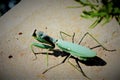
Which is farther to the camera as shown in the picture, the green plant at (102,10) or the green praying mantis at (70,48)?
the green plant at (102,10)

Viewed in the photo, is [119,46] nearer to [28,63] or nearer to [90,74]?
[90,74]

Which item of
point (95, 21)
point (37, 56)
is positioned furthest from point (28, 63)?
point (95, 21)

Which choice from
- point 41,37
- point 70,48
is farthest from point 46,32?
point 70,48

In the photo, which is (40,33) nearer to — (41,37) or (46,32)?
(41,37)

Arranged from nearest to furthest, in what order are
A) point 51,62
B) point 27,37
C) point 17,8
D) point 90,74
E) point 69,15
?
point 90,74
point 51,62
point 27,37
point 69,15
point 17,8

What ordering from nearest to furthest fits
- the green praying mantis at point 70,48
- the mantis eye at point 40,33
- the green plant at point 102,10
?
the green praying mantis at point 70,48 < the mantis eye at point 40,33 < the green plant at point 102,10

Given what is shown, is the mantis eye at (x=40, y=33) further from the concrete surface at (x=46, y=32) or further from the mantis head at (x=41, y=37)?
the concrete surface at (x=46, y=32)

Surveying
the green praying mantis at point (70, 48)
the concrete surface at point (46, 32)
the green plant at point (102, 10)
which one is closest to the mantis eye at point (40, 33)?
the green praying mantis at point (70, 48)

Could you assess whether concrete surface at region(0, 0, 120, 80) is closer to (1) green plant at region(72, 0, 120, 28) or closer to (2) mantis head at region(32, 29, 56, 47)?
(1) green plant at region(72, 0, 120, 28)
